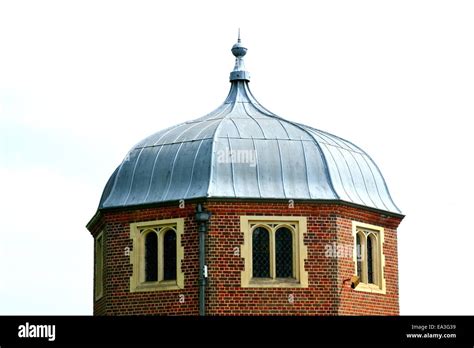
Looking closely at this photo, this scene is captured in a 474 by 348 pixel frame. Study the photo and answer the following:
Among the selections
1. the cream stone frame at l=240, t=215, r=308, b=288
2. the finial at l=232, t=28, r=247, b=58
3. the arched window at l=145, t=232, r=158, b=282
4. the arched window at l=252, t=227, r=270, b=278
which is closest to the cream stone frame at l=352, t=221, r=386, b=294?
the cream stone frame at l=240, t=215, r=308, b=288

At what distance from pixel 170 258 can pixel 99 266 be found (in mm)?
3485

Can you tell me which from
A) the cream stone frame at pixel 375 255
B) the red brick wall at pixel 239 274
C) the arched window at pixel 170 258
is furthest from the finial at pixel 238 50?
the cream stone frame at pixel 375 255

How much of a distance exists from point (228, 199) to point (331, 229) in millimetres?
3022

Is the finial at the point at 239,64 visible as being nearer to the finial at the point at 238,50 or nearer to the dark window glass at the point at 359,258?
the finial at the point at 238,50

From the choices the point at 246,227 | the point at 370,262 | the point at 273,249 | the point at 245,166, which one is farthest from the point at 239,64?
the point at 370,262

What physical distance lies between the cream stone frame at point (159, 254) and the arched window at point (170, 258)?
109 millimetres

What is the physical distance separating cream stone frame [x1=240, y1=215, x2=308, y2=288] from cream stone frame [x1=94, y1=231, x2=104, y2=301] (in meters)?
4.86

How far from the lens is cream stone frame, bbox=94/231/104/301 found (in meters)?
46.1

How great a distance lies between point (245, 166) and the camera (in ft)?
145
